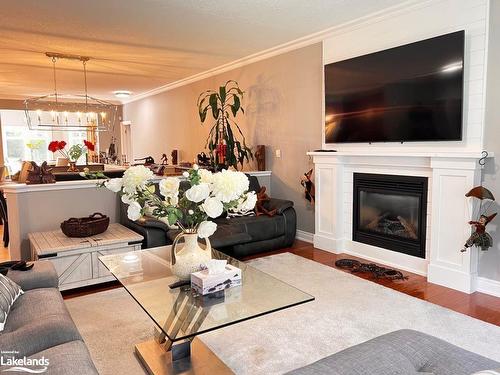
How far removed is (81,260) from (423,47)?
12.2 feet

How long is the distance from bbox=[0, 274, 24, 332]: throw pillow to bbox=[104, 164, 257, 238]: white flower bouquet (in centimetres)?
74

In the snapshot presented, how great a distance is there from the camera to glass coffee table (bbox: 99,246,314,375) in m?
1.79

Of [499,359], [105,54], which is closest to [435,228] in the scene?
[499,359]

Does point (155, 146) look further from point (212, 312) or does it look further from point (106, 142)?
point (212, 312)

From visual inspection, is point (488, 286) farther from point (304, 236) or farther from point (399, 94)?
point (304, 236)

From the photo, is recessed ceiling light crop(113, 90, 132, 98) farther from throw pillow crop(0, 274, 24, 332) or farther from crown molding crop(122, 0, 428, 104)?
throw pillow crop(0, 274, 24, 332)

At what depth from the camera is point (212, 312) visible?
1.86 metres

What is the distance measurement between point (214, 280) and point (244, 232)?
7.19 ft

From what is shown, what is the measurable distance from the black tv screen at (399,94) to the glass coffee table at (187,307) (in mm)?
2300

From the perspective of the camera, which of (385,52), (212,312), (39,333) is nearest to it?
(39,333)

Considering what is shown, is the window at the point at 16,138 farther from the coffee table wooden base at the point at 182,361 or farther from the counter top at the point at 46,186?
the coffee table wooden base at the point at 182,361

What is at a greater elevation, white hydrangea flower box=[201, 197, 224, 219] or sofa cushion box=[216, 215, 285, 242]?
white hydrangea flower box=[201, 197, 224, 219]

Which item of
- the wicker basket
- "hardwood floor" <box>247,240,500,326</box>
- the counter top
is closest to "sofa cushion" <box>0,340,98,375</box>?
the wicker basket

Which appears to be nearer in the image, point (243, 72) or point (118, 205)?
point (118, 205)
